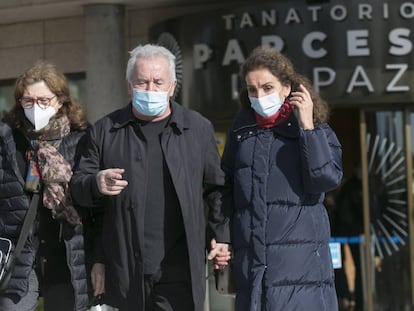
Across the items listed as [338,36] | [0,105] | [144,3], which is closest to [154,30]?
[144,3]

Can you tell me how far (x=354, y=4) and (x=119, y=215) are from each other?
16.6 feet

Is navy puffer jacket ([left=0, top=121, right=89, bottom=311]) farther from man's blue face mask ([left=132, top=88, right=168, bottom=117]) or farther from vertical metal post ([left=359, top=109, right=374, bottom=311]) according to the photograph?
vertical metal post ([left=359, top=109, right=374, bottom=311])

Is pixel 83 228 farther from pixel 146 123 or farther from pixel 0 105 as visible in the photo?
pixel 0 105

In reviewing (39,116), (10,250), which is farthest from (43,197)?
(39,116)

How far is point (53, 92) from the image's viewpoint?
4555 millimetres

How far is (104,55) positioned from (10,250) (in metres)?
5.37

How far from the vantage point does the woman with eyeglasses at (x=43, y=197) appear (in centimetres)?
437

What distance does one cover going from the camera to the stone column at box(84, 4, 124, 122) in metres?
9.52

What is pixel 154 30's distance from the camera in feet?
31.7

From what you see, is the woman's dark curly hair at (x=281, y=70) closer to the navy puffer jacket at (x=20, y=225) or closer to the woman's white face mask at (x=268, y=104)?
the woman's white face mask at (x=268, y=104)

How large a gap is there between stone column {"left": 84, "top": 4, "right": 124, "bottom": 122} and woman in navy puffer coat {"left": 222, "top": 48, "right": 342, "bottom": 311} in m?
5.51

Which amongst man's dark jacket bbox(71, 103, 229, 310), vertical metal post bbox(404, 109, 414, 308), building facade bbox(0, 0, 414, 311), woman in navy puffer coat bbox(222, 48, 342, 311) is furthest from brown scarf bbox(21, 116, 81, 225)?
vertical metal post bbox(404, 109, 414, 308)

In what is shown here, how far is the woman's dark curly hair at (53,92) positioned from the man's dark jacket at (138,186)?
1.11 ft

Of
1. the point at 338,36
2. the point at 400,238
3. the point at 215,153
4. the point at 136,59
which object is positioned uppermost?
the point at 338,36
